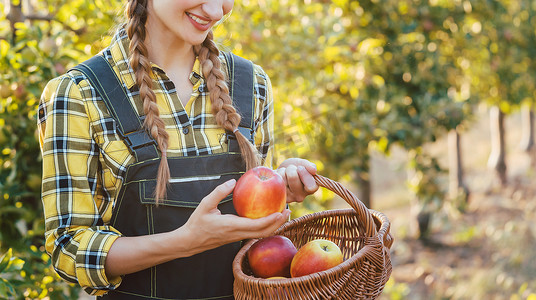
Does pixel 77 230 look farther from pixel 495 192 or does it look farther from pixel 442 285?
pixel 495 192

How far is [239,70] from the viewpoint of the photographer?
1.45m

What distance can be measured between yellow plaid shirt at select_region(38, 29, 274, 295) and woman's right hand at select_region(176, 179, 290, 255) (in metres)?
0.19

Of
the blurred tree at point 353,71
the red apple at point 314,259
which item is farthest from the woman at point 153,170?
the blurred tree at point 353,71

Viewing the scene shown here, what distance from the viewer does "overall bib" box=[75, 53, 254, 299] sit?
1229 millimetres

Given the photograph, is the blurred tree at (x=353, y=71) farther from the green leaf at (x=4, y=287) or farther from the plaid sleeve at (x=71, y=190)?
the plaid sleeve at (x=71, y=190)

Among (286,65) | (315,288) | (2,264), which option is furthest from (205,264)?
(286,65)

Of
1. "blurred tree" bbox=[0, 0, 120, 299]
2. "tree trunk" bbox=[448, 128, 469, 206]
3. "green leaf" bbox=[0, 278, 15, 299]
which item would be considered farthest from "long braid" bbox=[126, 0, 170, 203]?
"tree trunk" bbox=[448, 128, 469, 206]

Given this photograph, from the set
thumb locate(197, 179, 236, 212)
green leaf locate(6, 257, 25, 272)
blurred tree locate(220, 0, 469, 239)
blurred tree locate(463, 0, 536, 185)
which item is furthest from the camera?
blurred tree locate(463, 0, 536, 185)

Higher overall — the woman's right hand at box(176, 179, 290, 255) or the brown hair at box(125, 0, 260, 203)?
the brown hair at box(125, 0, 260, 203)

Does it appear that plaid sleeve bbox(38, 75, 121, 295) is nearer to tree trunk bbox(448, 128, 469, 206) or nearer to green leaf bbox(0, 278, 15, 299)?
green leaf bbox(0, 278, 15, 299)

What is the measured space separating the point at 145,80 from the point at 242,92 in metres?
0.25

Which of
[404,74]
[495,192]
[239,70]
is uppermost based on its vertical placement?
[239,70]

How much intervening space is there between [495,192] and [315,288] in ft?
25.9

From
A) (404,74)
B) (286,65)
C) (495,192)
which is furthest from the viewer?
(495,192)
